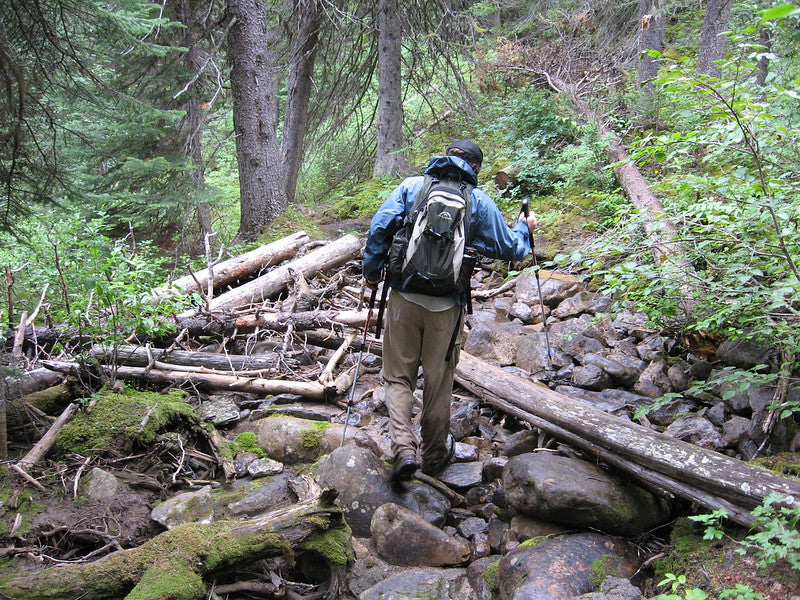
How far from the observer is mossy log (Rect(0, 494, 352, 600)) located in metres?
2.90

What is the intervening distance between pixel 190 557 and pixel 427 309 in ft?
7.42

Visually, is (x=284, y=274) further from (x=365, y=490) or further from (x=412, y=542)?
(x=412, y=542)

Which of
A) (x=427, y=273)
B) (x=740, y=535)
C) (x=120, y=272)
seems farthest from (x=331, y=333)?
(x=740, y=535)

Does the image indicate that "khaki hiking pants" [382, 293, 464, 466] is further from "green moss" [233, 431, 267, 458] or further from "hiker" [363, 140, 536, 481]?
"green moss" [233, 431, 267, 458]

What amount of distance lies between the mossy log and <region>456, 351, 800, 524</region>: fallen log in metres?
1.90

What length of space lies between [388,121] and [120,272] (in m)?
9.18

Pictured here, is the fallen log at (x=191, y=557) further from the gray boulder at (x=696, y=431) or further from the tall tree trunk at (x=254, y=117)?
the tall tree trunk at (x=254, y=117)

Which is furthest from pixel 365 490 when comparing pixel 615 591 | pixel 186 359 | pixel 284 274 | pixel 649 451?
pixel 284 274

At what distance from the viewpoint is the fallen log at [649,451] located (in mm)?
3205

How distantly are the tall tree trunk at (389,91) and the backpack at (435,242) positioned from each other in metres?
9.37

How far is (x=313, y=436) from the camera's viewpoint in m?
5.06

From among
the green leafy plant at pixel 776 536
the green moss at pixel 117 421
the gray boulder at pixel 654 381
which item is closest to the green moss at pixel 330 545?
the green moss at pixel 117 421

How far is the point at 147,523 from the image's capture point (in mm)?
3797

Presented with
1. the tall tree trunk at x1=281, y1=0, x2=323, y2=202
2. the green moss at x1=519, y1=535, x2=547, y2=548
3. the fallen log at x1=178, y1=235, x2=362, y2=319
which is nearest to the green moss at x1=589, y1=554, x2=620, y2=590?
the green moss at x1=519, y1=535, x2=547, y2=548
